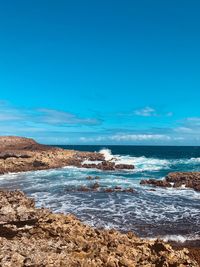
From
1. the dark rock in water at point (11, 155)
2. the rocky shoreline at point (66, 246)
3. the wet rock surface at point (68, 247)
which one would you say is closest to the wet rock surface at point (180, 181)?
the rocky shoreline at point (66, 246)

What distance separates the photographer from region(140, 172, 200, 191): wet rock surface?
44.7 metres

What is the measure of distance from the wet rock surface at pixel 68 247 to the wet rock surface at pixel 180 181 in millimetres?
28934

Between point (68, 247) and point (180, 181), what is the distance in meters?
38.1

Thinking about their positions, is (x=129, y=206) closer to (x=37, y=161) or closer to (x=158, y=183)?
(x=158, y=183)

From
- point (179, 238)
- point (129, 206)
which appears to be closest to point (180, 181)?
point (129, 206)

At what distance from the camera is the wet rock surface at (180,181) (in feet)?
147

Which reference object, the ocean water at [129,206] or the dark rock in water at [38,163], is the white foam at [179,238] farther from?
the dark rock in water at [38,163]

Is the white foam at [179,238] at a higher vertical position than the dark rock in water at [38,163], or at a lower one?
lower

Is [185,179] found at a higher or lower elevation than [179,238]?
higher

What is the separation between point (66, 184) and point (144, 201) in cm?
1404

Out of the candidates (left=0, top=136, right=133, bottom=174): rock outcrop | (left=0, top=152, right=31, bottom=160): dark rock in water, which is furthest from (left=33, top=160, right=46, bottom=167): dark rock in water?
(left=0, top=152, right=31, bottom=160): dark rock in water

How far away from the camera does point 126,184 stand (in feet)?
152

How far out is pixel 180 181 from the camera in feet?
159

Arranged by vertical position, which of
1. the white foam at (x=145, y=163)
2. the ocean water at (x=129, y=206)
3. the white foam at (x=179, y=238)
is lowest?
the white foam at (x=179, y=238)
